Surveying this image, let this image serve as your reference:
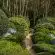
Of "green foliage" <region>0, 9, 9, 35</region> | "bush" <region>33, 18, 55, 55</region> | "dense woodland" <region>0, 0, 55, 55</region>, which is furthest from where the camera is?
"green foliage" <region>0, 9, 9, 35</region>

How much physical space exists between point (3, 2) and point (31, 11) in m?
3.60

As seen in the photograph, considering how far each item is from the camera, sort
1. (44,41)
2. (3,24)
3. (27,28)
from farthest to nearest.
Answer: (27,28), (3,24), (44,41)

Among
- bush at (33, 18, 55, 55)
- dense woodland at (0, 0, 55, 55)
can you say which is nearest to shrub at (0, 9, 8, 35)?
dense woodland at (0, 0, 55, 55)

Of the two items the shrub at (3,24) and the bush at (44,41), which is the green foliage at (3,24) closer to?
the shrub at (3,24)

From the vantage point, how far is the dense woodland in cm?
862

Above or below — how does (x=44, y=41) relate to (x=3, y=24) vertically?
below

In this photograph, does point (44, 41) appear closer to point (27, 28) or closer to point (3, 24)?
point (3, 24)

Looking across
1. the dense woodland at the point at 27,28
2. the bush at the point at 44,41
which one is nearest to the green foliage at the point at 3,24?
the dense woodland at the point at 27,28

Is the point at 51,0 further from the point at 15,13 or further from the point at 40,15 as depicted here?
the point at 15,13

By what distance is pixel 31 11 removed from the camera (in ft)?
64.1

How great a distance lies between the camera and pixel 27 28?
1454 centimetres

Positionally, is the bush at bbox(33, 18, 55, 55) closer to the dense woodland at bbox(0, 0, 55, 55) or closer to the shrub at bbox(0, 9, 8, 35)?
the dense woodland at bbox(0, 0, 55, 55)

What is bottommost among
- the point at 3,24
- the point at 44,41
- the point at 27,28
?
the point at 27,28

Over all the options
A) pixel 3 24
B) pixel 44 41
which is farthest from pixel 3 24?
pixel 44 41
